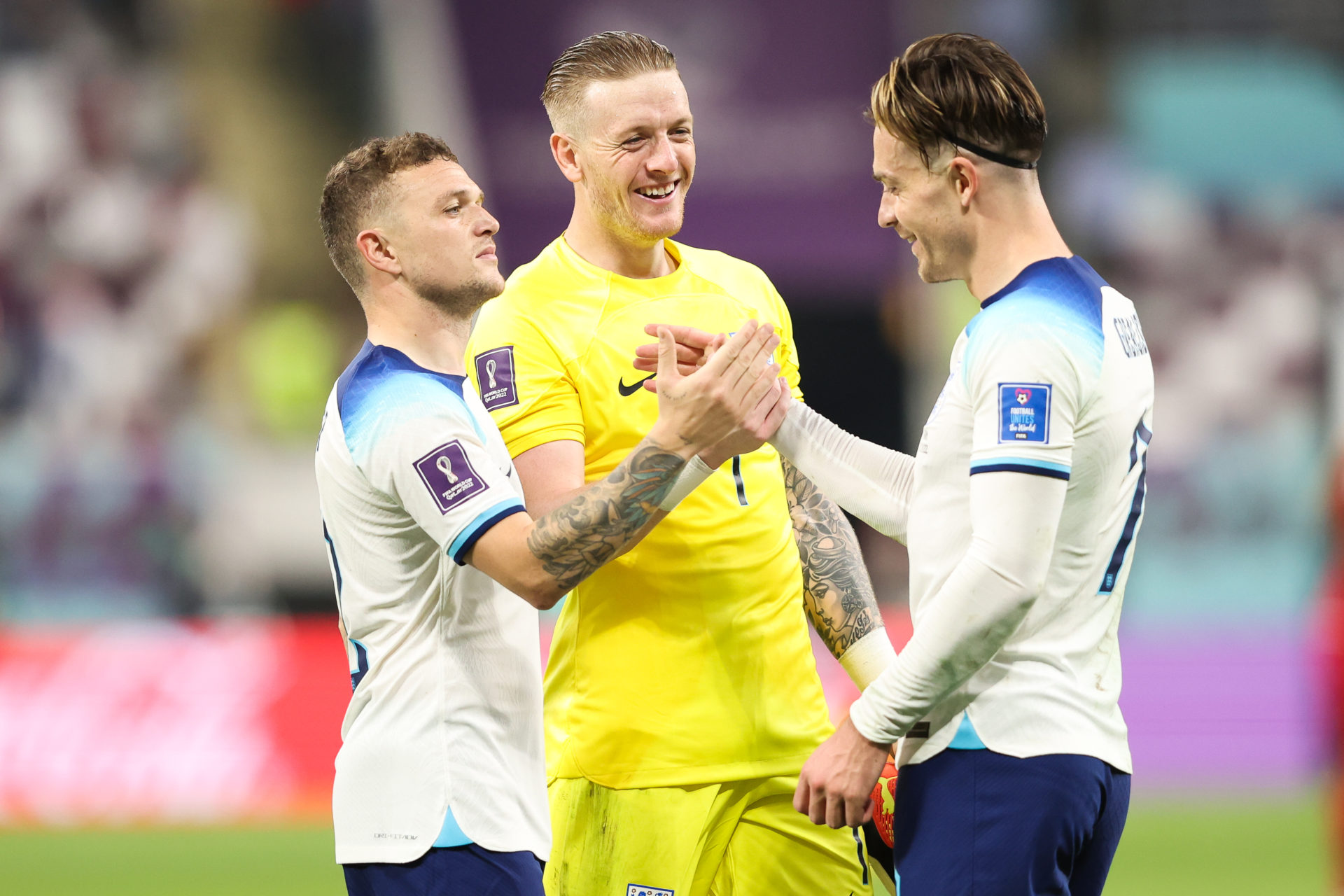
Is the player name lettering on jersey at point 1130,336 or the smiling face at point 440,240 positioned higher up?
the smiling face at point 440,240

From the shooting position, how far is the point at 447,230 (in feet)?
11.3

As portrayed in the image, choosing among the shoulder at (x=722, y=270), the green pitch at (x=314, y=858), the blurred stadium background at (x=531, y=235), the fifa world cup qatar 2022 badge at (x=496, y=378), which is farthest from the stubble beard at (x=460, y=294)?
the blurred stadium background at (x=531, y=235)

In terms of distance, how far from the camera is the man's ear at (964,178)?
304cm

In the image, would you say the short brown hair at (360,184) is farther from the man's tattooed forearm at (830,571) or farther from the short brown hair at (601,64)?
the man's tattooed forearm at (830,571)

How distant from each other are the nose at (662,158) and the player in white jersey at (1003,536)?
753mm

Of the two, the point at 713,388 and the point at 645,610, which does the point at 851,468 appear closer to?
the point at 713,388

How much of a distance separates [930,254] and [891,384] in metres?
12.0

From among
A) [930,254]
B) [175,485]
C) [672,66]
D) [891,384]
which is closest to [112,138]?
[175,485]

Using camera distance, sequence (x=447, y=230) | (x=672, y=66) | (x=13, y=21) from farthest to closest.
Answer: (x=13, y=21) → (x=672, y=66) → (x=447, y=230)

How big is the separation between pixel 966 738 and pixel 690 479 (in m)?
0.84

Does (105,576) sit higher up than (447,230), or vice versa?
(447,230)

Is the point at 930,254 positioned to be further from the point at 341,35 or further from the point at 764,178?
the point at 341,35

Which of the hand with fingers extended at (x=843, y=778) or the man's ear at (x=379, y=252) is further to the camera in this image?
the man's ear at (x=379, y=252)

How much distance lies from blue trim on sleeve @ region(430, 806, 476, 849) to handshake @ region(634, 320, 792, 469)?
0.87 metres
